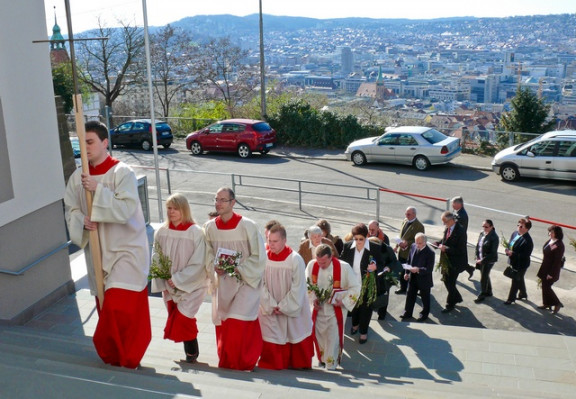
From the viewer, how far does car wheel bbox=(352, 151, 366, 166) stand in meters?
22.3

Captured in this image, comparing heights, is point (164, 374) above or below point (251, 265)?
below

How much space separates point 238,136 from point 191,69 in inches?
713

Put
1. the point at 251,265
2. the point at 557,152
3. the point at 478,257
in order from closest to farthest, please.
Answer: the point at 251,265, the point at 478,257, the point at 557,152

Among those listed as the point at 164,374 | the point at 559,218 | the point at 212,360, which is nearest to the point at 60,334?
the point at 212,360

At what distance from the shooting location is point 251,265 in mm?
6293

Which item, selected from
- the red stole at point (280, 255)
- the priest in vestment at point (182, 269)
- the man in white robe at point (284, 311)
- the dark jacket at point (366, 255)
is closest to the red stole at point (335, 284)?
the man in white robe at point (284, 311)

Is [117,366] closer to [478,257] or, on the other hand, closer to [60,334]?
[60,334]

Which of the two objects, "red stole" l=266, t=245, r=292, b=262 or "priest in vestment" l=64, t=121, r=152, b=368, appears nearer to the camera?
"priest in vestment" l=64, t=121, r=152, b=368

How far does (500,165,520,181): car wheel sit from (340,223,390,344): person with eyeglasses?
477 inches

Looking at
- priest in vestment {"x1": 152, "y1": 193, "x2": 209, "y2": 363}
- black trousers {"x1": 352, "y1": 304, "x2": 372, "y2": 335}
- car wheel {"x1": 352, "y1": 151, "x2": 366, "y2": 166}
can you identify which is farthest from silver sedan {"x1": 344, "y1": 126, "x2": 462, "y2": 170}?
priest in vestment {"x1": 152, "y1": 193, "x2": 209, "y2": 363}

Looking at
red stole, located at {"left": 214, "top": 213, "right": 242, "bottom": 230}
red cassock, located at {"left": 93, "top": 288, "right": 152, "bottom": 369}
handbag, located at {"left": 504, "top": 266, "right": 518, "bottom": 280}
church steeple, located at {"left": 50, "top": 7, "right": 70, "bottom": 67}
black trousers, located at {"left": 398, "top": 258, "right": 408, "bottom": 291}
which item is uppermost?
church steeple, located at {"left": 50, "top": 7, "right": 70, "bottom": 67}

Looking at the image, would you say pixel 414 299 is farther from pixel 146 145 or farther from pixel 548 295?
pixel 146 145

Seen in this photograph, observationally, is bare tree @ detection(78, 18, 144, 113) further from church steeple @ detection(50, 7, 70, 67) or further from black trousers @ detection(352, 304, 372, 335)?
black trousers @ detection(352, 304, 372, 335)

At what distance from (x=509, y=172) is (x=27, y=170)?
48.8ft
